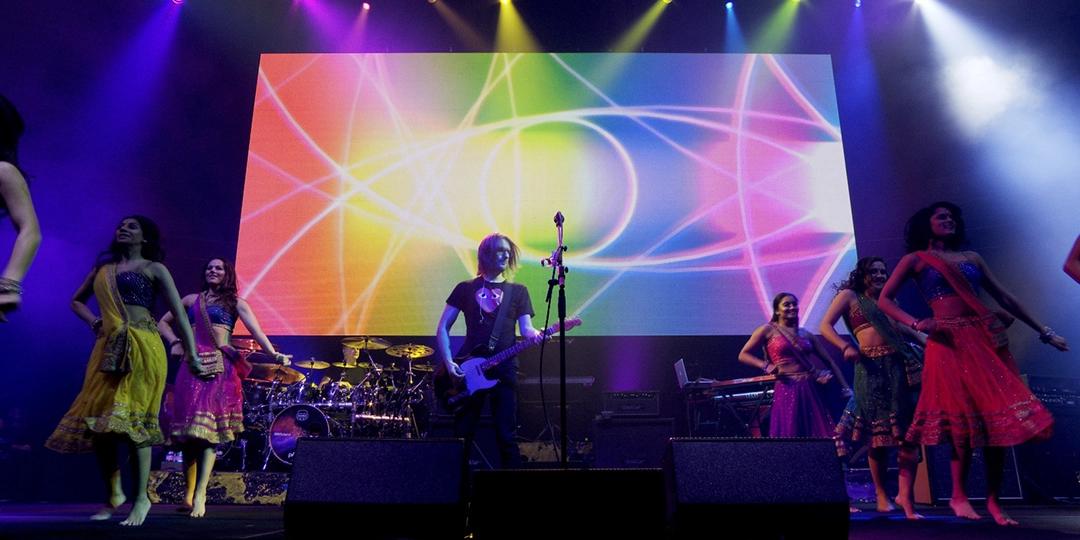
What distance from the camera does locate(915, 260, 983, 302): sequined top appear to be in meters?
3.92

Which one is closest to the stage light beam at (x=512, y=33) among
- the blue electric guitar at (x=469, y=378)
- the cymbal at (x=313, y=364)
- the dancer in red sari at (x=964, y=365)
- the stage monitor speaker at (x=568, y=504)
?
the cymbal at (x=313, y=364)

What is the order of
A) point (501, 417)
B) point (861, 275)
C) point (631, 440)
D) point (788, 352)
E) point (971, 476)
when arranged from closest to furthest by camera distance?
point (501, 417)
point (861, 275)
point (788, 352)
point (971, 476)
point (631, 440)

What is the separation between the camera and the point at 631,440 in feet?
19.3

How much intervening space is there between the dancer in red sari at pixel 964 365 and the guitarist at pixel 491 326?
7.69 ft

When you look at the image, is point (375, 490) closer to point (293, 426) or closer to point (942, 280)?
point (942, 280)

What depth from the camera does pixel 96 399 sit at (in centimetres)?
375

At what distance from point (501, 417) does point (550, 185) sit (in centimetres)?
324

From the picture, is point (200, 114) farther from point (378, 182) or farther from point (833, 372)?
point (833, 372)

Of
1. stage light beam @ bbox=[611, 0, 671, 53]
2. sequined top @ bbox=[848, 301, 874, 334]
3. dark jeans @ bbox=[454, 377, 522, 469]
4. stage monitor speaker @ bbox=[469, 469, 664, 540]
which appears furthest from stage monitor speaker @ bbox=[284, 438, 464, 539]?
stage light beam @ bbox=[611, 0, 671, 53]

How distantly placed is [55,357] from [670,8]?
777cm

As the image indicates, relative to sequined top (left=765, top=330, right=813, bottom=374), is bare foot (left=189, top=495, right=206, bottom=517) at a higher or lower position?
lower

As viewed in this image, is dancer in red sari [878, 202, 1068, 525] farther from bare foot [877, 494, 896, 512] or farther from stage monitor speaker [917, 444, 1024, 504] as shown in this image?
stage monitor speaker [917, 444, 1024, 504]

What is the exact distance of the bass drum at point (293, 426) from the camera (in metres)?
6.59

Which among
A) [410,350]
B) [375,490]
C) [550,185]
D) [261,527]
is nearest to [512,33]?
[550,185]
